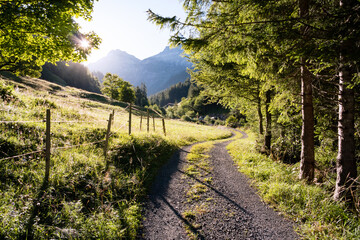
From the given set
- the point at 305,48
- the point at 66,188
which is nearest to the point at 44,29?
the point at 66,188

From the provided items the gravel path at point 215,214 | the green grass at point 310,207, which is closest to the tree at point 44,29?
the gravel path at point 215,214

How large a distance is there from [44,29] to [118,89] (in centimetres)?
5643

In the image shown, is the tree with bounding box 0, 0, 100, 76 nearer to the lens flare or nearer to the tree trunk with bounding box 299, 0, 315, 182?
the lens flare

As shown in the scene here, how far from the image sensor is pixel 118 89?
57.9 metres

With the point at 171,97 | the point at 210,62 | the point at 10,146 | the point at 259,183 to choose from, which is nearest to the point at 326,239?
the point at 259,183

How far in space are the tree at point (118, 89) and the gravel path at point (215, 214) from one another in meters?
56.1

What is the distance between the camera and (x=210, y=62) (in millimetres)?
8938

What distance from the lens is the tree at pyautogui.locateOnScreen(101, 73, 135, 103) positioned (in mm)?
57562

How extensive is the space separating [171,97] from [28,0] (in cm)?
14971

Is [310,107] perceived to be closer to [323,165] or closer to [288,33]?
[288,33]

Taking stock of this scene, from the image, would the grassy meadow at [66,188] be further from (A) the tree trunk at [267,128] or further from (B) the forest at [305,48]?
(A) the tree trunk at [267,128]

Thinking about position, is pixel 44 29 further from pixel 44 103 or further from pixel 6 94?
pixel 44 103

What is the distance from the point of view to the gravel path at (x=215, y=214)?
3725mm

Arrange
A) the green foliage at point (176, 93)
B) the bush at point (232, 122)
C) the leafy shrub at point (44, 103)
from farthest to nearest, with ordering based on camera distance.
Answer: the green foliage at point (176, 93), the bush at point (232, 122), the leafy shrub at point (44, 103)
